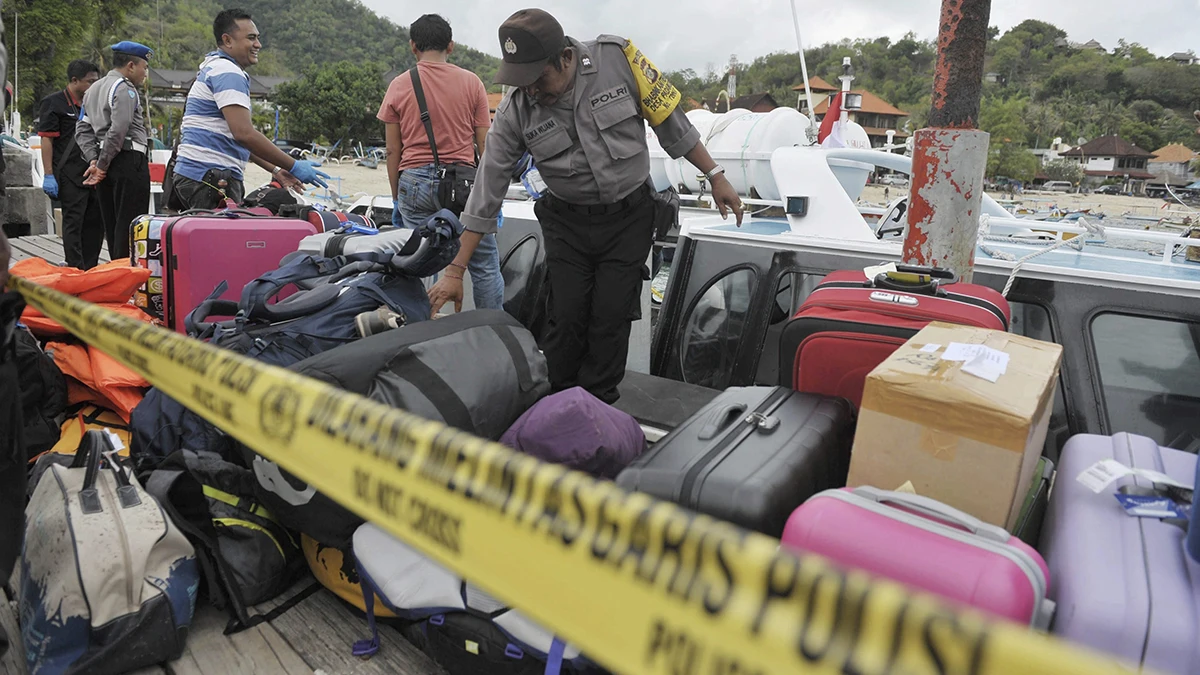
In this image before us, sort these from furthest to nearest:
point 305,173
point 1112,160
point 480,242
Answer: point 1112,160
point 305,173
point 480,242

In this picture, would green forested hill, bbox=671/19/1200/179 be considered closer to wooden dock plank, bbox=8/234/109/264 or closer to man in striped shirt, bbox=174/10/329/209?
wooden dock plank, bbox=8/234/109/264

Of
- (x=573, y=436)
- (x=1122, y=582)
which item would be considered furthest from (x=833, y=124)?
(x=1122, y=582)

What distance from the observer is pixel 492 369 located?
2.52 meters

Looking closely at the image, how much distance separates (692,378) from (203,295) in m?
2.53

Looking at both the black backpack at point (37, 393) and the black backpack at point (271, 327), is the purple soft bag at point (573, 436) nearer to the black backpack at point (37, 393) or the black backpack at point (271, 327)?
the black backpack at point (271, 327)

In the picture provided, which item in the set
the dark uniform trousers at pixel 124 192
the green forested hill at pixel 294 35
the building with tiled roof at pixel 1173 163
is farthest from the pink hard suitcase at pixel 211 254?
the building with tiled roof at pixel 1173 163

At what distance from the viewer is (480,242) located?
392 centimetres

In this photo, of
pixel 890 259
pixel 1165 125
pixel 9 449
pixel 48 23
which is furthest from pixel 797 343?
pixel 1165 125

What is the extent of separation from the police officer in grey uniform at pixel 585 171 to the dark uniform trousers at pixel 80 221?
167 inches

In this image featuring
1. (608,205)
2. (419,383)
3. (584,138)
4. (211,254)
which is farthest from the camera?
(211,254)

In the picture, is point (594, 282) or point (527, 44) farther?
point (594, 282)

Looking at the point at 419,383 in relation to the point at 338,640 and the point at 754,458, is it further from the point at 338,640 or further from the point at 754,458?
the point at 754,458

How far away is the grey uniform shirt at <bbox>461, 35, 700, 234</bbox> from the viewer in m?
3.09

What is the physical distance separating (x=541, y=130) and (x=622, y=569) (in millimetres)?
2520
